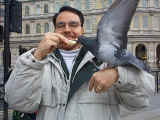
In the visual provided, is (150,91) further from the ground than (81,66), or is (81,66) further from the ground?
(81,66)

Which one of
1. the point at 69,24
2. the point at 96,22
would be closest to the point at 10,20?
the point at 69,24

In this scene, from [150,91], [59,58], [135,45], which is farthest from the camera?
[135,45]

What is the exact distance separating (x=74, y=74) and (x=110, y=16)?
1.46 feet

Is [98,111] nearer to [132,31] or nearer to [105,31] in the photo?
[105,31]

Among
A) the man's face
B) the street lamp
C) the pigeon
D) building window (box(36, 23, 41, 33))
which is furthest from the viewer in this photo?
building window (box(36, 23, 41, 33))

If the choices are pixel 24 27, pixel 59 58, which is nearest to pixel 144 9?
pixel 24 27

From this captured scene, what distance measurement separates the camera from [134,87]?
1696 mm

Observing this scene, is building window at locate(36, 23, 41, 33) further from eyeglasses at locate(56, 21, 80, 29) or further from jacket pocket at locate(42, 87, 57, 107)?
jacket pocket at locate(42, 87, 57, 107)

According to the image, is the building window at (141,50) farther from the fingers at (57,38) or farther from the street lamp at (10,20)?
the fingers at (57,38)

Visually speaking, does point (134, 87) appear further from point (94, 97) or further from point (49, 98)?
point (49, 98)

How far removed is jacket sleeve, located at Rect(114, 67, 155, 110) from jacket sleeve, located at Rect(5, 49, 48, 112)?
18.4 inches

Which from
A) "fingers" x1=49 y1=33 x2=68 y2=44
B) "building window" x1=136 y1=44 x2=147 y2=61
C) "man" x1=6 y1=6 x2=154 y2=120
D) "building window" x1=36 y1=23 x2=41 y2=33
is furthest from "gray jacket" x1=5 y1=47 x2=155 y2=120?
"building window" x1=36 y1=23 x2=41 y2=33

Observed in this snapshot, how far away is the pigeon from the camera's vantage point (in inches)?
63.1

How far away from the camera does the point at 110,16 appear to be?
1.64 m
